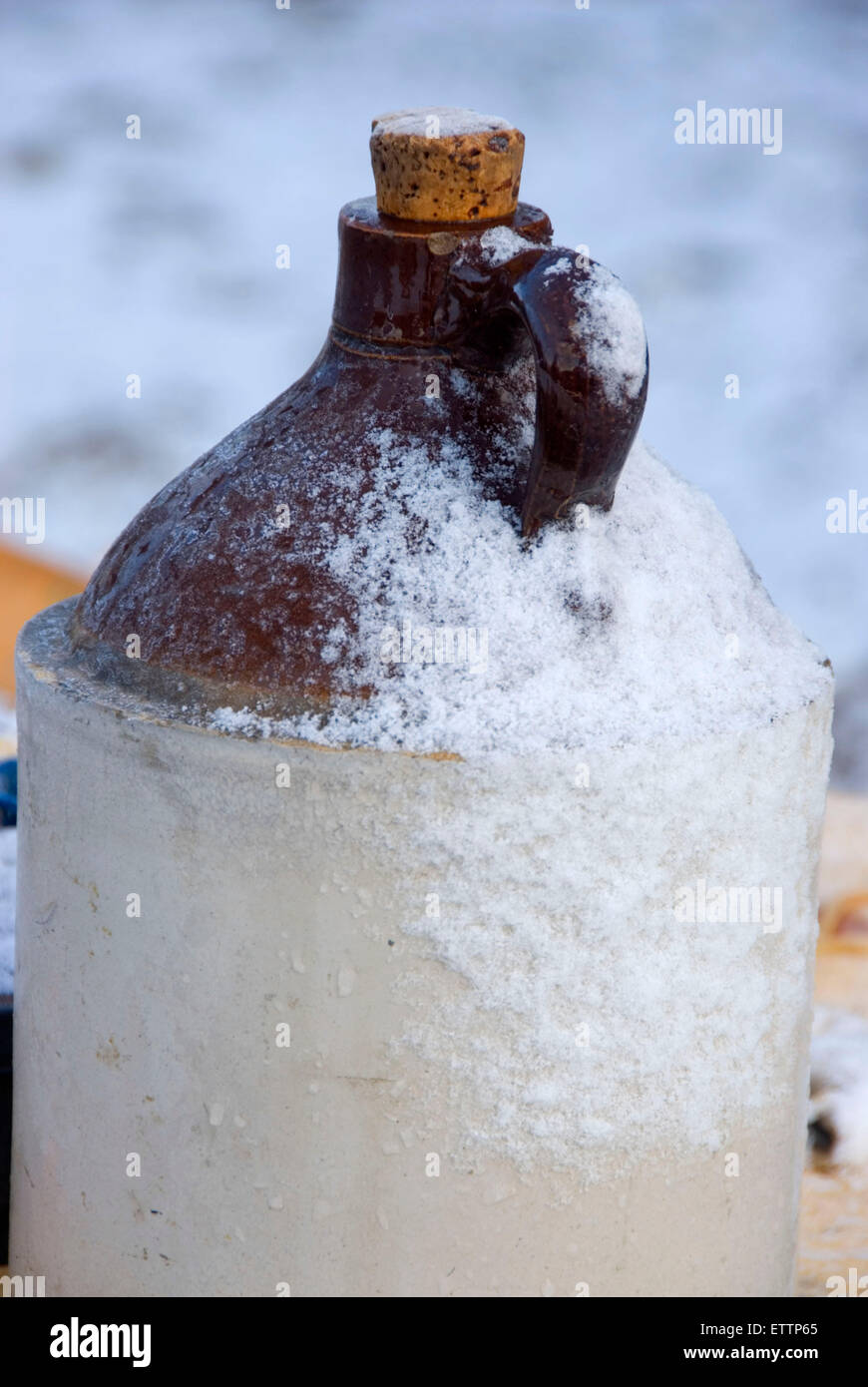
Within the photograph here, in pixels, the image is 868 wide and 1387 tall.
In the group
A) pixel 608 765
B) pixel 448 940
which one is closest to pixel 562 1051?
pixel 448 940

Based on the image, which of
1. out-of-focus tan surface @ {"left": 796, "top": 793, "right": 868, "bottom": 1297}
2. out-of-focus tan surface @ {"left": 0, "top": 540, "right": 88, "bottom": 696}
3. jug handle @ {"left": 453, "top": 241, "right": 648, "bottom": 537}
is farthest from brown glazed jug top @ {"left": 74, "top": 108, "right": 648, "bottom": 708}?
out-of-focus tan surface @ {"left": 0, "top": 540, "right": 88, "bottom": 696}

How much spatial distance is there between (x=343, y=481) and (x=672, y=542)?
346 millimetres

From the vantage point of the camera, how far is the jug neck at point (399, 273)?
1615 mm

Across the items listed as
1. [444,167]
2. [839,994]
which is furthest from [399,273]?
[839,994]

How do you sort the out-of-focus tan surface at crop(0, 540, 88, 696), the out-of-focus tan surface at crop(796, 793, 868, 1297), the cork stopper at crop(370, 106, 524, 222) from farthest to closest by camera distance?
the out-of-focus tan surface at crop(0, 540, 88, 696) < the out-of-focus tan surface at crop(796, 793, 868, 1297) < the cork stopper at crop(370, 106, 524, 222)

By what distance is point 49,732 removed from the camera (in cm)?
164

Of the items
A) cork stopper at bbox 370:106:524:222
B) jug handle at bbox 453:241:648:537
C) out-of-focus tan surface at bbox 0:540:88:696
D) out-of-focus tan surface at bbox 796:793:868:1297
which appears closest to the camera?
jug handle at bbox 453:241:648:537

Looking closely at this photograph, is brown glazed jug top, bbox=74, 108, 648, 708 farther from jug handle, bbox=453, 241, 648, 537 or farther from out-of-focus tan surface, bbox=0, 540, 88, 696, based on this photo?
out-of-focus tan surface, bbox=0, 540, 88, 696

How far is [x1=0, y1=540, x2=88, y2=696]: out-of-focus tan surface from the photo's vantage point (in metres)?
5.42

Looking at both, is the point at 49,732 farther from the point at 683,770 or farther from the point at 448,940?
the point at 683,770

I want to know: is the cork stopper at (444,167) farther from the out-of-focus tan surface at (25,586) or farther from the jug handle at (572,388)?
the out-of-focus tan surface at (25,586)

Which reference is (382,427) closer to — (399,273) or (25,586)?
(399,273)

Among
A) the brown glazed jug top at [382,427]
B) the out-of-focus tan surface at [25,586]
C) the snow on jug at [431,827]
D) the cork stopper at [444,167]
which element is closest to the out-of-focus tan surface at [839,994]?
the snow on jug at [431,827]

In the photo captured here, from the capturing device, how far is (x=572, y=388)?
1.47m
